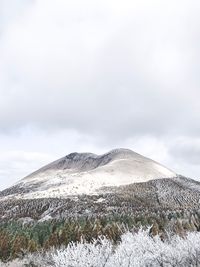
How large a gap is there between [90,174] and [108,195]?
2139 centimetres

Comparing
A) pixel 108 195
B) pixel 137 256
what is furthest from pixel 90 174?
pixel 137 256

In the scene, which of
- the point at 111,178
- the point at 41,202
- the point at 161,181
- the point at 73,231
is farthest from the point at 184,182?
the point at 73,231

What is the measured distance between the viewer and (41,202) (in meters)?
53.9

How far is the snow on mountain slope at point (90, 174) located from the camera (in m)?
67.0

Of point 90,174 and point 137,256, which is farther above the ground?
point 90,174

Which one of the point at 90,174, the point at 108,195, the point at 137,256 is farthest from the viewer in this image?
the point at 90,174

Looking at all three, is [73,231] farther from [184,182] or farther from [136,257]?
[184,182]

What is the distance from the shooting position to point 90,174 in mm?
79312

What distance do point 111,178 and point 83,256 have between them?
211 ft

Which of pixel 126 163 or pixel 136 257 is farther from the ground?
pixel 126 163

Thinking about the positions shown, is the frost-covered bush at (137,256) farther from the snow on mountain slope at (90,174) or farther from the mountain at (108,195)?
the snow on mountain slope at (90,174)

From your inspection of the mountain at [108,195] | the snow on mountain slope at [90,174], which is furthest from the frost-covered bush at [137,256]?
the snow on mountain slope at [90,174]

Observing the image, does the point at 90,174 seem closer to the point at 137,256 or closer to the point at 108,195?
the point at 108,195

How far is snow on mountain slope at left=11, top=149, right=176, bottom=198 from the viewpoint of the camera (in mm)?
67019
